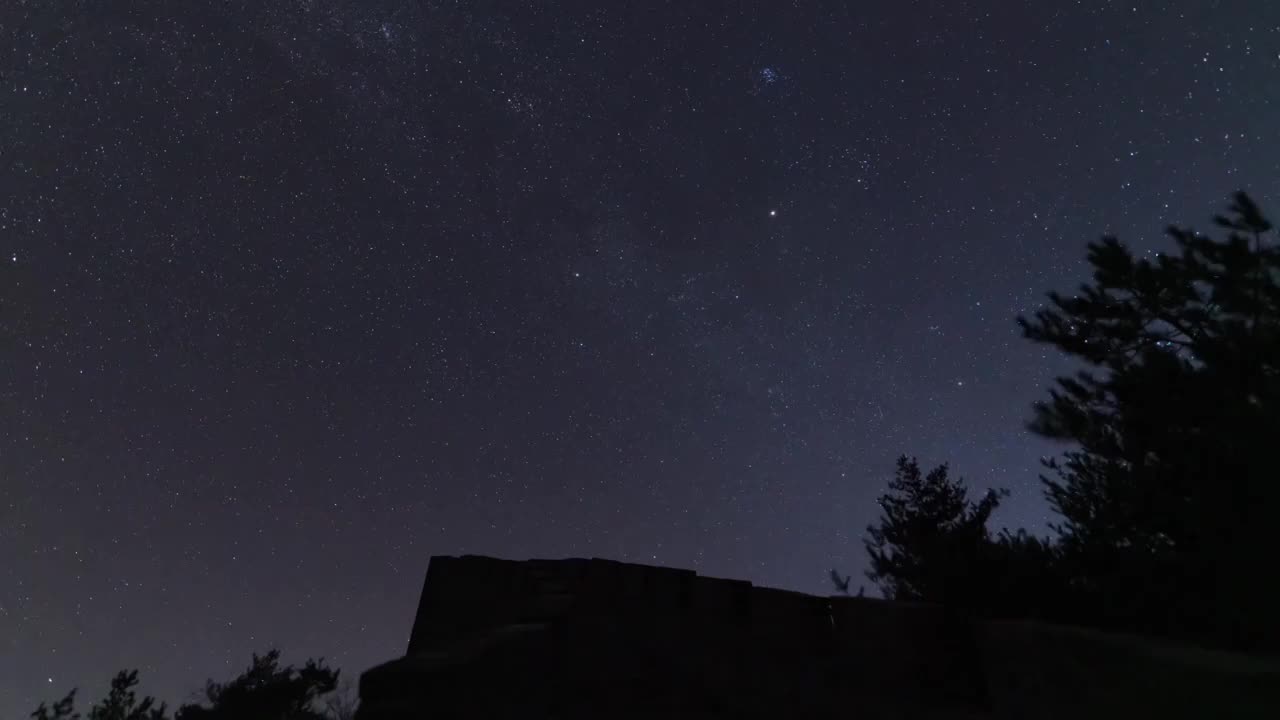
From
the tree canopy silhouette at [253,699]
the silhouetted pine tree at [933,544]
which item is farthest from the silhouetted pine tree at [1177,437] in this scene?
the tree canopy silhouette at [253,699]

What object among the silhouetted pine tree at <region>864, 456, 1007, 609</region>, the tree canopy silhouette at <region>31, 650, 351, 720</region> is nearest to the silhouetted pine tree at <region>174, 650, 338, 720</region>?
the tree canopy silhouette at <region>31, 650, 351, 720</region>

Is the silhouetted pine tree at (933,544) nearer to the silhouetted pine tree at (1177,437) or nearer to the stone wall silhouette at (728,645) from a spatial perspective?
the silhouetted pine tree at (1177,437)

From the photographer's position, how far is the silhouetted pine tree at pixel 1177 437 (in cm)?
801

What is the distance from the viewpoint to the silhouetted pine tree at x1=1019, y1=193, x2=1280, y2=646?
8008 millimetres

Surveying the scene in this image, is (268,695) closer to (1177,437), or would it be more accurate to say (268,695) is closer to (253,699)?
(253,699)

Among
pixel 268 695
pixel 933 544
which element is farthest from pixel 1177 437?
pixel 268 695

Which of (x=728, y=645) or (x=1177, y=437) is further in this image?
(x=1177, y=437)

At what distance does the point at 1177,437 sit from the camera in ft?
29.7

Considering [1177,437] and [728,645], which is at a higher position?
[1177,437]

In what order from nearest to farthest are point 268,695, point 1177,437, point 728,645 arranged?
point 728,645 < point 1177,437 < point 268,695

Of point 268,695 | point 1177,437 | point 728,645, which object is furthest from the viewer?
point 268,695

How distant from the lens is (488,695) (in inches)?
123

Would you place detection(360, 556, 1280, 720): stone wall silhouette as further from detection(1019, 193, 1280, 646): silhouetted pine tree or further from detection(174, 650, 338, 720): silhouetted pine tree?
detection(174, 650, 338, 720): silhouetted pine tree

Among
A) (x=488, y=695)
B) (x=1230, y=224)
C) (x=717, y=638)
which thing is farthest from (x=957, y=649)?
(x=1230, y=224)
